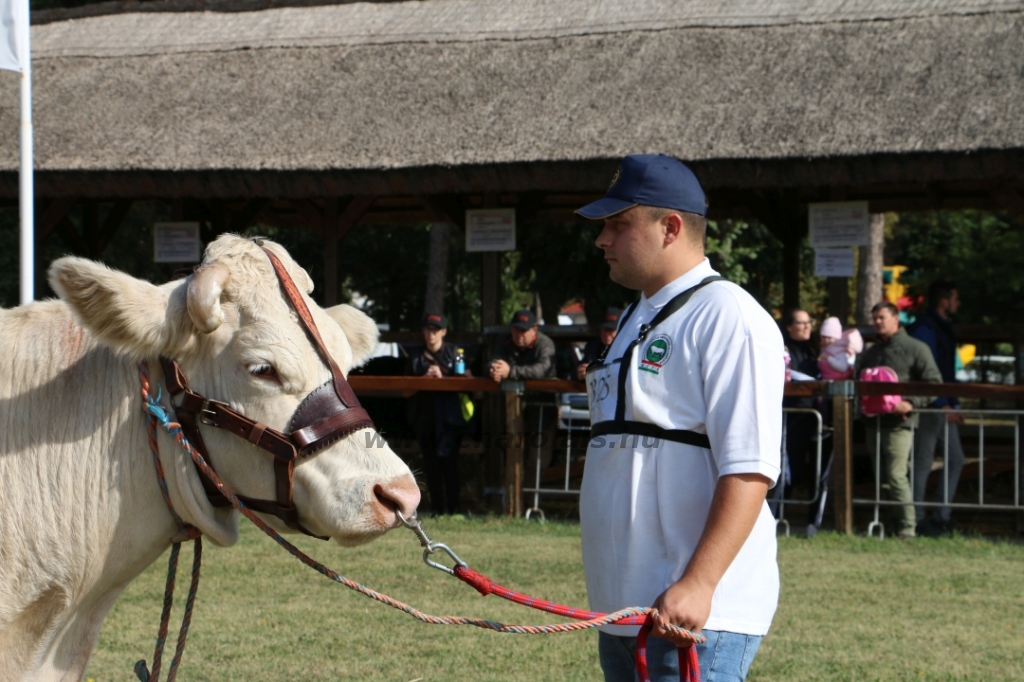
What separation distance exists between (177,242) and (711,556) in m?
12.0

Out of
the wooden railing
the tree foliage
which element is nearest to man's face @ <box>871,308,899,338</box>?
the wooden railing

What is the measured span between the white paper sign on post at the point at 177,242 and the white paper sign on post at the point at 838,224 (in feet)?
23.2

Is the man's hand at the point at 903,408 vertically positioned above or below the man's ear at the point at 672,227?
below

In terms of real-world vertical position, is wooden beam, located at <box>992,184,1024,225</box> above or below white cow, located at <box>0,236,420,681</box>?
above

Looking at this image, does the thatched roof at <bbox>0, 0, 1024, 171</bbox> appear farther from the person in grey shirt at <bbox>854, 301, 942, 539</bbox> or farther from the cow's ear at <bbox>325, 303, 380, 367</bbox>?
the cow's ear at <bbox>325, 303, 380, 367</bbox>

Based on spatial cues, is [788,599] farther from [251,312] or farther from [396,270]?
[396,270]

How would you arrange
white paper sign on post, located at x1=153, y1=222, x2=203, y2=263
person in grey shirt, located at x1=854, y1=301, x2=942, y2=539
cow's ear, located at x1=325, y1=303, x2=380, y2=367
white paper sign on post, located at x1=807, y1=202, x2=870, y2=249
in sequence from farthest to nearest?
1. white paper sign on post, located at x1=153, y1=222, x2=203, y2=263
2. white paper sign on post, located at x1=807, y1=202, x2=870, y2=249
3. person in grey shirt, located at x1=854, y1=301, x2=942, y2=539
4. cow's ear, located at x1=325, y1=303, x2=380, y2=367

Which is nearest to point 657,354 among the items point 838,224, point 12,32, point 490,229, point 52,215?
point 12,32

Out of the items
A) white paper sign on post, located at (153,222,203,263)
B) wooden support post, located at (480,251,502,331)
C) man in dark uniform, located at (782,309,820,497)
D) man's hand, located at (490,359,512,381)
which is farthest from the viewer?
white paper sign on post, located at (153,222,203,263)

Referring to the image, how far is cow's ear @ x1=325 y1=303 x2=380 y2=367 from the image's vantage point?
290 cm

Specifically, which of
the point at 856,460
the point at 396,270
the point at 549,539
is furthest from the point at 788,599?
the point at 396,270

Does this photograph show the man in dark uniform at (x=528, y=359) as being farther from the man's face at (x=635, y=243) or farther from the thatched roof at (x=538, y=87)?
the man's face at (x=635, y=243)

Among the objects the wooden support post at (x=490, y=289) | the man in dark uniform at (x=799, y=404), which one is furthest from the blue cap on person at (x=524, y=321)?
the man in dark uniform at (x=799, y=404)

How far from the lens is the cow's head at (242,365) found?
2428 millimetres
